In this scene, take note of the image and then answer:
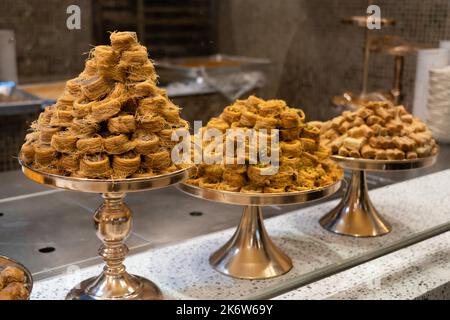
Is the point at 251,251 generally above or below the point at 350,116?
below

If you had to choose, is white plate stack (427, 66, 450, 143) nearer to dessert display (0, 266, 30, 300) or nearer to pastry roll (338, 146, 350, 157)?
pastry roll (338, 146, 350, 157)

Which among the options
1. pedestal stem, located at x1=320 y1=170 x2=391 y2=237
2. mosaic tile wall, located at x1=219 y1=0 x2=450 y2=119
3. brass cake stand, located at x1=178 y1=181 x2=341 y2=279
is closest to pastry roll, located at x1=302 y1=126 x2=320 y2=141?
brass cake stand, located at x1=178 y1=181 x2=341 y2=279

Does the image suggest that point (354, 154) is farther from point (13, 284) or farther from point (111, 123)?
point (13, 284)

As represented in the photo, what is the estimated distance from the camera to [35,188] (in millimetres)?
1702

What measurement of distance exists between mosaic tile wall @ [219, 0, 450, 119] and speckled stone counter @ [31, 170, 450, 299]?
107 centimetres

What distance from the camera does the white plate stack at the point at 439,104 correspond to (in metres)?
2.43

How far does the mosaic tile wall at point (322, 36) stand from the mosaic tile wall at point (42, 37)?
834 millimetres

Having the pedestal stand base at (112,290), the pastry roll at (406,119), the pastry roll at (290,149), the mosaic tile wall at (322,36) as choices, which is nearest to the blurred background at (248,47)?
the mosaic tile wall at (322,36)

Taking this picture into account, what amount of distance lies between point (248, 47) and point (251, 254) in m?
1.87

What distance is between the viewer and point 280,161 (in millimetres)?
1308

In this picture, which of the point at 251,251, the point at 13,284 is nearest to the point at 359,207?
the point at 251,251

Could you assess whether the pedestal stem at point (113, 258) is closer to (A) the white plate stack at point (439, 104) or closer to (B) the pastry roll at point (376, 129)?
(B) the pastry roll at point (376, 129)
